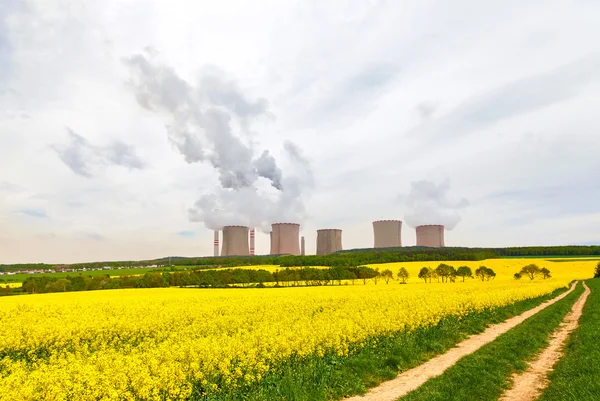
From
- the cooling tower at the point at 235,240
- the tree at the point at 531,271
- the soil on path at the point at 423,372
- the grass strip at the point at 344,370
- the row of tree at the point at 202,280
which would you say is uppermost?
the cooling tower at the point at 235,240

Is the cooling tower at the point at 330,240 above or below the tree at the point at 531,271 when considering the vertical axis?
above

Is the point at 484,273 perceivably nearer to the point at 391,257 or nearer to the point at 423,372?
the point at 391,257

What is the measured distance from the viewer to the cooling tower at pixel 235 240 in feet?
342

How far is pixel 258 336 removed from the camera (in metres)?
14.0

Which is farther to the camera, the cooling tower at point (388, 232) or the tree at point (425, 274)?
the cooling tower at point (388, 232)

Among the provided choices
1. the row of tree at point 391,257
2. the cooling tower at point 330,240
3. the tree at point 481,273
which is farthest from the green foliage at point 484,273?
the cooling tower at point 330,240

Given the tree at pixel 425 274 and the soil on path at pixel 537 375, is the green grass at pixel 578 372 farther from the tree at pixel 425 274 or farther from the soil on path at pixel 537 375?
the tree at pixel 425 274

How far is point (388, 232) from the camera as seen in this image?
120 metres

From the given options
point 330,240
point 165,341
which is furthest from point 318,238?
point 165,341

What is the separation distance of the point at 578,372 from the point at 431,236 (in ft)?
414

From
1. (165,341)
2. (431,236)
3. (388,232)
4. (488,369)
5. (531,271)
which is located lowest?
(531,271)

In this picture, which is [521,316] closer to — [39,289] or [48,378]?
[48,378]

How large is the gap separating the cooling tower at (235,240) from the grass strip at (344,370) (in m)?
88.4

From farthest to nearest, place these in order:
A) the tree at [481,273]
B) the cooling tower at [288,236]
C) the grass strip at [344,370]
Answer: the cooling tower at [288,236] < the tree at [481,273] < the grass strip at [344,370]
